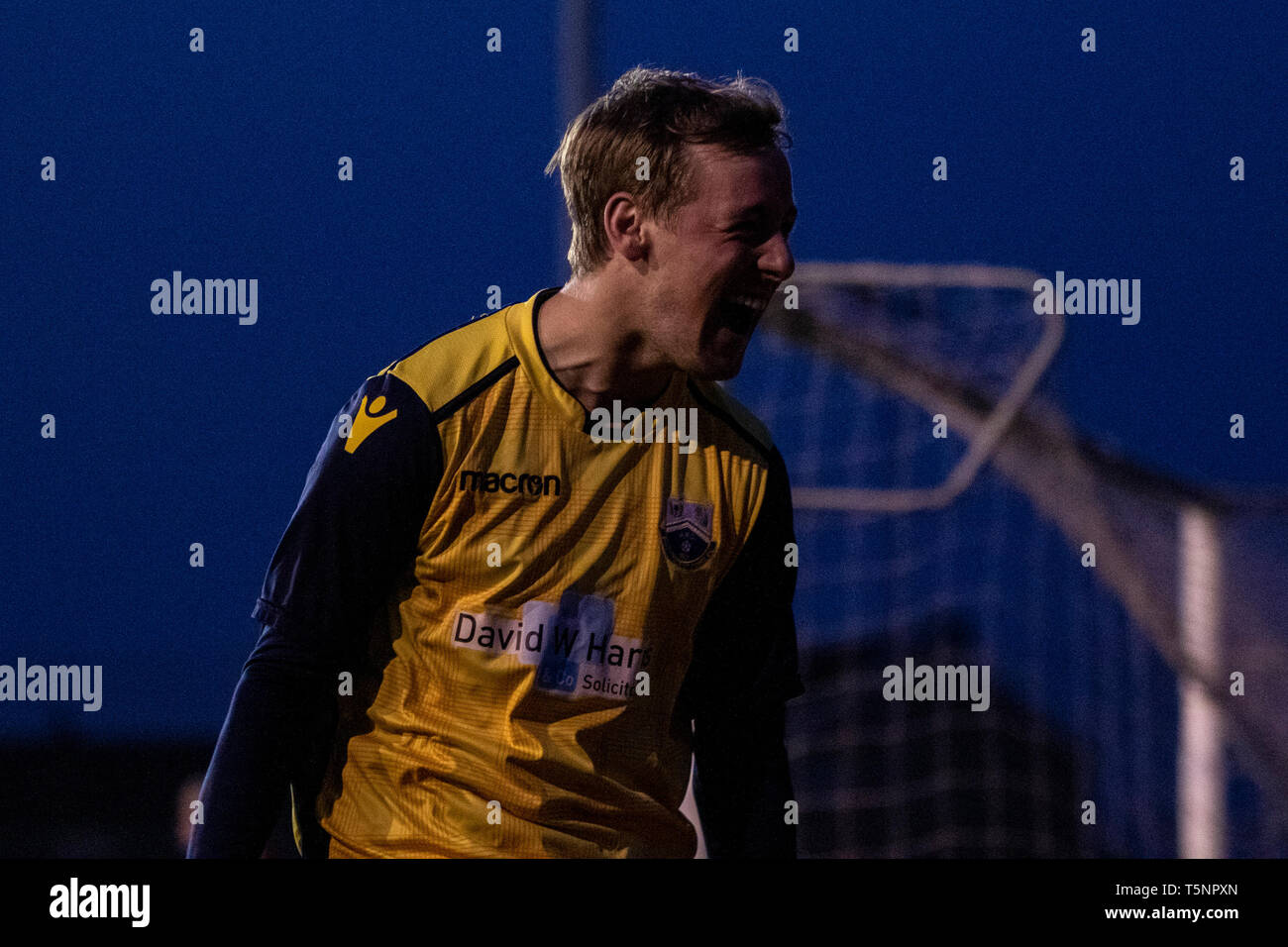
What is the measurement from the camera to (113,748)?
20797 mm

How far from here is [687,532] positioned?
6.44 ft

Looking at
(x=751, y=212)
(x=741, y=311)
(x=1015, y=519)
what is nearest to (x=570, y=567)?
(x=741, y=311)

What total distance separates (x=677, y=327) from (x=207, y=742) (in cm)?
2053

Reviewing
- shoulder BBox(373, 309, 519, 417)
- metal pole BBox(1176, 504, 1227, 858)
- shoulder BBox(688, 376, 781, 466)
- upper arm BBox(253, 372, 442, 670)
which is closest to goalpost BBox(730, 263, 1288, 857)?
metal pole BBox(1176, 504, 1227, 858)

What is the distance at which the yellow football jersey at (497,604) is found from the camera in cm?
179

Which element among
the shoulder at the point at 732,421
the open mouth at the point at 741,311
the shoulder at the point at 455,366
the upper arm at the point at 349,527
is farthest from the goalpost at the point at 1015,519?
the upper arm at the point at 349,527

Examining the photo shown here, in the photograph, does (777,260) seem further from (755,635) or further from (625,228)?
(755,635)

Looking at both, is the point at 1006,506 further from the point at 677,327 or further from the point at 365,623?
the point at 365,623

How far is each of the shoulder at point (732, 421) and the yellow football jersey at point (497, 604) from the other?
10 centimetres

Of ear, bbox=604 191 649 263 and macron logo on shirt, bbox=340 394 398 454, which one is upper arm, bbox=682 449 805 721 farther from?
macron logo on shirt, bbox=340 394 398 454

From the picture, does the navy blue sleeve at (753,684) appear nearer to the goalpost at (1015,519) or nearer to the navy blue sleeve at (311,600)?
the navy blue sleeve at (311,600)

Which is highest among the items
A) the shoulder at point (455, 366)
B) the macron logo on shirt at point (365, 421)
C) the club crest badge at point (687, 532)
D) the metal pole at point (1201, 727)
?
the shoulder at point (455, 366)

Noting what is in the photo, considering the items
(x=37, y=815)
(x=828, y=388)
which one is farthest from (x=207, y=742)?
(x=828, y=388)

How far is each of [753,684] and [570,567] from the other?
383 mm
